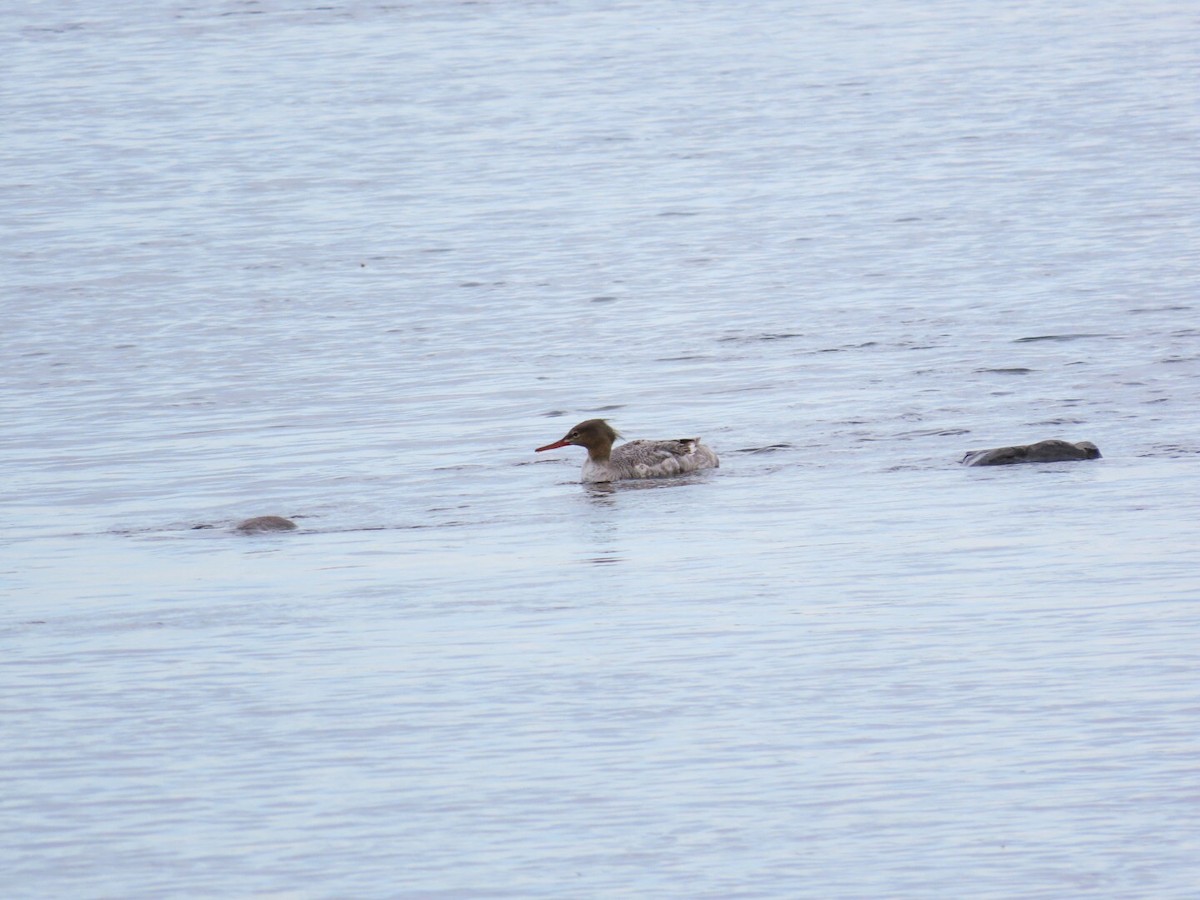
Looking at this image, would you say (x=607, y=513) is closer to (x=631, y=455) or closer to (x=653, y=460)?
(x=653, y=460)

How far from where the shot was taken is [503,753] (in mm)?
10023

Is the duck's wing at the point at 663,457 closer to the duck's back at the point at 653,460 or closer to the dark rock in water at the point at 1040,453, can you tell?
Answer: the duck's back at the point at 653,460

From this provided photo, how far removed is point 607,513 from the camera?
15.7 meters

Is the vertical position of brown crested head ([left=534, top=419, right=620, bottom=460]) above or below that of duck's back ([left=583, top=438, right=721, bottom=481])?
above

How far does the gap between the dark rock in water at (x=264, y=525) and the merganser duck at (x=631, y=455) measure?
2251 millimetres

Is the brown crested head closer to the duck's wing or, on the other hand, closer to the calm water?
the duck's wing

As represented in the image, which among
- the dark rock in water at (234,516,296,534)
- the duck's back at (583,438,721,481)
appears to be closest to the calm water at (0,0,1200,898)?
the dark rock in water at (234,516,296,534)

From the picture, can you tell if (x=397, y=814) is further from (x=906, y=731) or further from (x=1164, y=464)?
(x=1164, y=464)

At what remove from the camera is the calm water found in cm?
919

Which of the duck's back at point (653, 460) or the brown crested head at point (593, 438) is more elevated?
the brown crested head at point (593, 438)

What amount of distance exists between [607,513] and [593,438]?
1435 mm

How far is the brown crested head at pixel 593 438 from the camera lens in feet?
55.9

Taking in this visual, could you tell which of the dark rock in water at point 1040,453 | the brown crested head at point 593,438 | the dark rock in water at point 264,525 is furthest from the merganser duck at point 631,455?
the dark rock in water at point 264,525

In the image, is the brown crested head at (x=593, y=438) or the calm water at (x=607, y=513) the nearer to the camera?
the calm water at (x=607, y=513)
